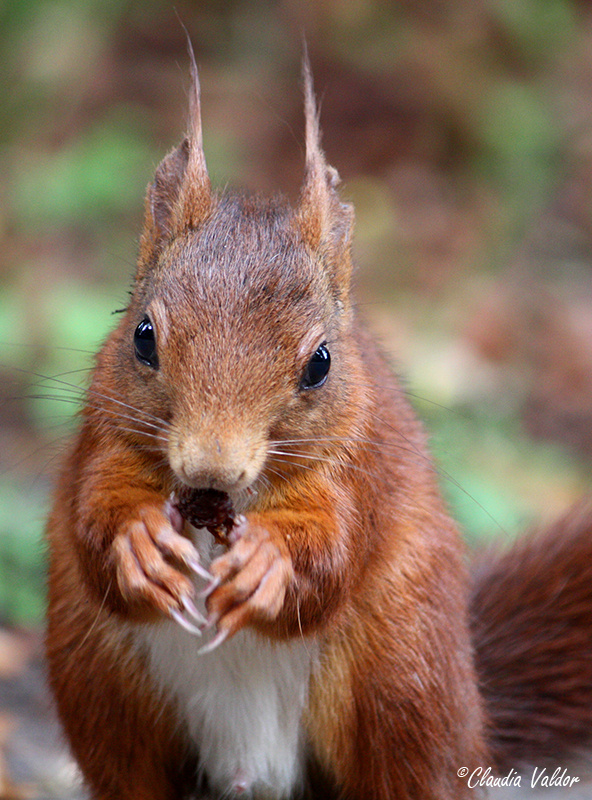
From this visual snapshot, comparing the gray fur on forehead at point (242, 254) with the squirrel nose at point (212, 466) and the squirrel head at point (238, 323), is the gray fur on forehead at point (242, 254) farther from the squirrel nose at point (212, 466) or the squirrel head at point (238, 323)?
the squirrel nose at point (212, 466)

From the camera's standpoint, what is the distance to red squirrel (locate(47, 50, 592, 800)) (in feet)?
7.30

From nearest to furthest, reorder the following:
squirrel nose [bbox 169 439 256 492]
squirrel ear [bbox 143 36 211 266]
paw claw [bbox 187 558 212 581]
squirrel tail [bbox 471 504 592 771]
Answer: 1. squirrel nose [bbox 169 439 256 492]
2. paw claw [bbox 187 558 212 581]
3. squirrel ear [bbox 143 36 211 266]
4. squirrel tail [bbox 471 504 592 771]

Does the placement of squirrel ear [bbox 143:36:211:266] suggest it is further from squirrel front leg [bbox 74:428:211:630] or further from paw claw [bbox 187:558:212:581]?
paw claw [bbox 187:558:212:581]

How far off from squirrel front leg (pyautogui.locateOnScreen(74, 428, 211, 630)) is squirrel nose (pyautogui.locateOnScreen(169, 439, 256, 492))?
20cm

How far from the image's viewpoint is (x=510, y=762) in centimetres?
312

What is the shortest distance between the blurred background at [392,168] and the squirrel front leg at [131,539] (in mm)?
2495

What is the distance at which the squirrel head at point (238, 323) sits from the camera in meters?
2.16

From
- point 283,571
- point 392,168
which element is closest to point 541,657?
point 283,571

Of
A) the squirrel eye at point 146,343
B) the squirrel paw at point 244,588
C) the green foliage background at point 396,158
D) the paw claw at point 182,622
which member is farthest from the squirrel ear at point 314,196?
the green foliage background at point 396,158

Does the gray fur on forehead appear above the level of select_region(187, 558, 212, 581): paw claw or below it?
above

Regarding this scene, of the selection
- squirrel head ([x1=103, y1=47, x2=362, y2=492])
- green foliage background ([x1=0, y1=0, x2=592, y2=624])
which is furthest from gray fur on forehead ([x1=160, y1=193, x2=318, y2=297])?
green foliage background ([x1=0, y1=0, x2=592, y2=624])

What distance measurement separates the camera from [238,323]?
2279 mm

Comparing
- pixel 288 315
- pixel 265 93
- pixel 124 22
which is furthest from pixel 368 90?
pixel 288 315

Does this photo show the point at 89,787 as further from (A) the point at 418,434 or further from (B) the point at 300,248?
(B) the point at 300,248
